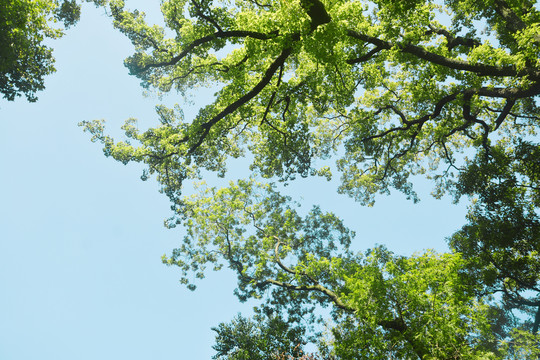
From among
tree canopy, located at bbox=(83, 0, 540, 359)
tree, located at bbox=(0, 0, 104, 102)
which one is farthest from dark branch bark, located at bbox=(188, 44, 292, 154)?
tree, located at bbox=(0, 0, 104, 102)

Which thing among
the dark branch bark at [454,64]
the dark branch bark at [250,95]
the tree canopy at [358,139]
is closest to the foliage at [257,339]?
the tree canopy at [358,139]

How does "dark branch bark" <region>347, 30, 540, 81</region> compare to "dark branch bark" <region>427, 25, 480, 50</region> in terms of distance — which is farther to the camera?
"dark branch bark" <region>427, 25, 480, 50</region>

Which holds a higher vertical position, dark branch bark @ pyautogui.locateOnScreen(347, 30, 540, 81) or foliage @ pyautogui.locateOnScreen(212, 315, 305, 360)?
dark branch bark @ pyautogui.locateOnScreen(347, 30, 540, 81)

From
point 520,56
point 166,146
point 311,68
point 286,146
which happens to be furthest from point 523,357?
point 166,146

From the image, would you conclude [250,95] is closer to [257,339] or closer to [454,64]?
[454,64]

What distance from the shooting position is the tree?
891cm

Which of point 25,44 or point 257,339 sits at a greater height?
point 25,44

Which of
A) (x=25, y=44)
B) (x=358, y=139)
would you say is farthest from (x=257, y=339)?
(x=25, y=44)

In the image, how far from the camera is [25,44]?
9.61m

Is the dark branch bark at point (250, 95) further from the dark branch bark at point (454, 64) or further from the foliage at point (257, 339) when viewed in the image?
the foliage at point (257, 339)

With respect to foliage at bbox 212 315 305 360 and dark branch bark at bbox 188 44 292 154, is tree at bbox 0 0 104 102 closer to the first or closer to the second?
dark branch bark at bbox 188 44 292 154

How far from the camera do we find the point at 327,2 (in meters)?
8.59

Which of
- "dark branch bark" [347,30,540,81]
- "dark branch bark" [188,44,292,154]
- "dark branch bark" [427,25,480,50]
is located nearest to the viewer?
"dark branch bark" [347,30,540,81]

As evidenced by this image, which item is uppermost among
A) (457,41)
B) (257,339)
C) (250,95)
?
(457,41)
